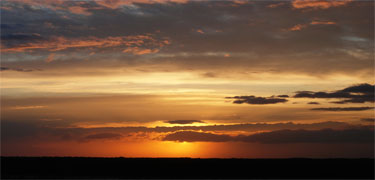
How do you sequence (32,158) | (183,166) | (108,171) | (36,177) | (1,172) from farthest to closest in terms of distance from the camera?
1. (32,158)
2. (183,166)
3. (108,171)
4. (1,172)
5. (36,177)

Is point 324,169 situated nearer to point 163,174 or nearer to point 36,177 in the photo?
point 163,174

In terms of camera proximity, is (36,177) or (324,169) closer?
(36,177)

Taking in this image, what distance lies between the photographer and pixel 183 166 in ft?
255

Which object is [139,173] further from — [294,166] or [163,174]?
[294,166]

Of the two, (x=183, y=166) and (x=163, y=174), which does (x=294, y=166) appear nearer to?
(x=183, y=166)

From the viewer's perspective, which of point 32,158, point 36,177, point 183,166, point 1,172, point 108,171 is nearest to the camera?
point 36,177

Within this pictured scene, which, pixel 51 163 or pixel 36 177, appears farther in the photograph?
pixel 51 163

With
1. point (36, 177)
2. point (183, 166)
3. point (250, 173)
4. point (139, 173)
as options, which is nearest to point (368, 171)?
point (250, 173)

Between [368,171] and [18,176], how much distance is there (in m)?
49.0

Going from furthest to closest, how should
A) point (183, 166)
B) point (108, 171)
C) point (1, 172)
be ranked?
point (183, 166), point (108, 171), point (1, 172)

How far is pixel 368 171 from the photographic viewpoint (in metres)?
71.2

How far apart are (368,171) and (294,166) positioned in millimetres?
11531

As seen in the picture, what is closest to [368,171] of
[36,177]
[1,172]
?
[36,177]

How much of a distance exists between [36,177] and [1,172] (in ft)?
29.3
